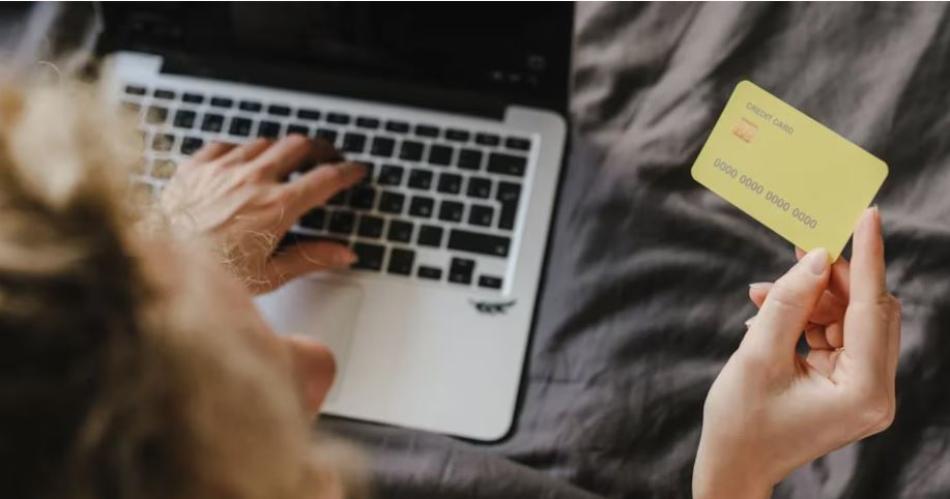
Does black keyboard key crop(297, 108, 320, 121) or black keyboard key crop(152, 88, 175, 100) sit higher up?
black keyboard key crop(152, 88, 175, 100)

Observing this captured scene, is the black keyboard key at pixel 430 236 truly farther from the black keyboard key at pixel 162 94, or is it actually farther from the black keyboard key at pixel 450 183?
the black keyboard key at pixel 162 94

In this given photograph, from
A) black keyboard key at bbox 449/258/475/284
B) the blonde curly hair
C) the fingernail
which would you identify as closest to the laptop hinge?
black keyboard key at bbox 449/258/475/284

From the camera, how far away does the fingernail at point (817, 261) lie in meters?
0.64

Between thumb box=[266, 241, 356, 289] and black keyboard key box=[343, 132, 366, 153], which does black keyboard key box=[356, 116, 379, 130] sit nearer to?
black keyboard key box=[343, 132, 366, 153]

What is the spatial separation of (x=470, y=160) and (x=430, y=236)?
7 cm

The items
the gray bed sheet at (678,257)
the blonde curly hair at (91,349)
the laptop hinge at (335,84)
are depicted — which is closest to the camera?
the blonde curly hair at (91,349)

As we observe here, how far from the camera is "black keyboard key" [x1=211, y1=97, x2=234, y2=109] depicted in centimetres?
87

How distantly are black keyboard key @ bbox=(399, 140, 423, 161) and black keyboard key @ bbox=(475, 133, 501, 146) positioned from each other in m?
0.05

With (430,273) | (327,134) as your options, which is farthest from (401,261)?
(327,134)

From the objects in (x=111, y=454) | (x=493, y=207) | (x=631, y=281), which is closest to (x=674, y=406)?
(x=631, y=281)

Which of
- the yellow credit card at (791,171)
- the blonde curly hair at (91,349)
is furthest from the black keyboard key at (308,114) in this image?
the blonde curly hair at (91,349)

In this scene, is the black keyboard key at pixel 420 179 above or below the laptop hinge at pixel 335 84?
below

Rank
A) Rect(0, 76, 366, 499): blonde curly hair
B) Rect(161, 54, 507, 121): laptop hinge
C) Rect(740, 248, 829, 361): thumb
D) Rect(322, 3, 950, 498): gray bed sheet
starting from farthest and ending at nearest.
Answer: Rect(161, 54, 507, 121): laptop hinge, Rect(322, 3, 950, 498): gray bed sheet, Rect(740, 248, 829, 361): thumb, Rect(0, 76, 366, 499): blonde curly hair

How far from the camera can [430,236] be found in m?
0.81
